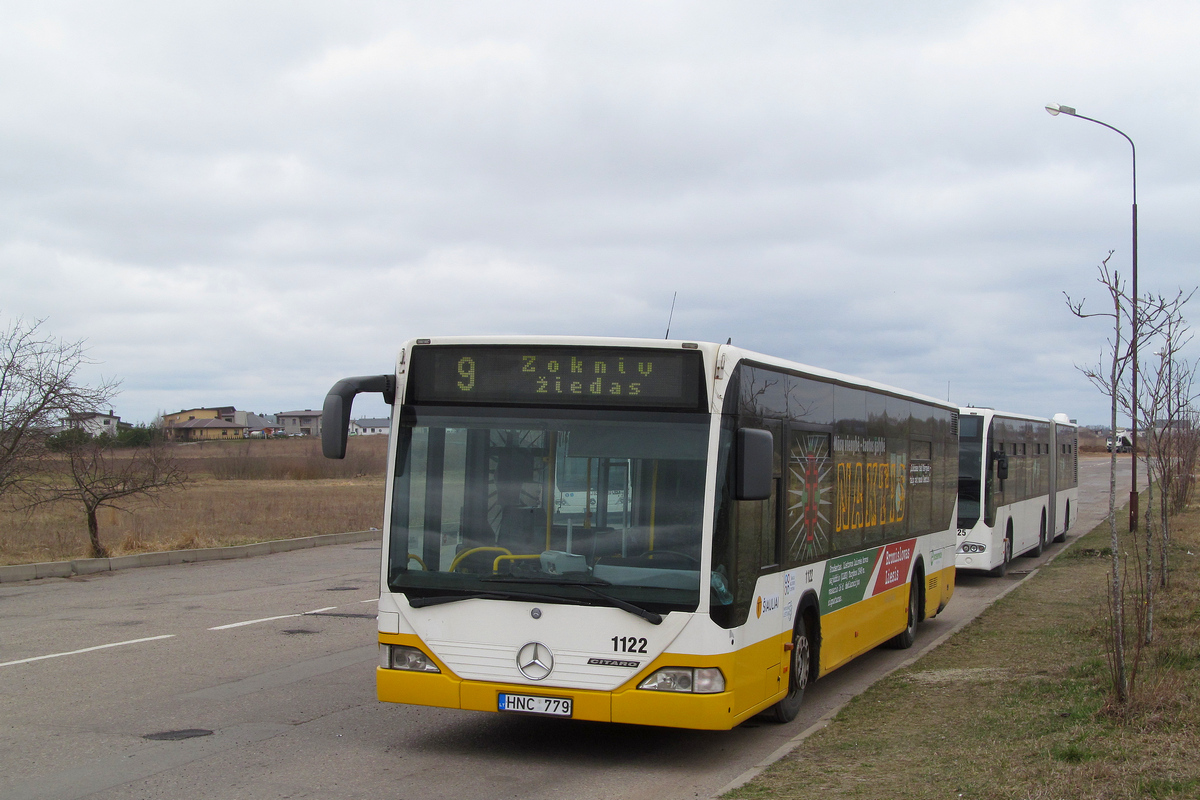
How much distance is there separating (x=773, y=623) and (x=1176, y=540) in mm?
20274

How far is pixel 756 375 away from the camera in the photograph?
768 centimetres

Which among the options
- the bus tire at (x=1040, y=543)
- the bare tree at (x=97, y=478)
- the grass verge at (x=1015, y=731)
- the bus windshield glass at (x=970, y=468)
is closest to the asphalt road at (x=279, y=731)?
the grass verge at (x=1015, y=731)

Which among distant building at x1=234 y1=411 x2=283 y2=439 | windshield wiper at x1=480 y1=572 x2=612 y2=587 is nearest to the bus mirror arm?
windshield wiper at x1=480 y1=572 x2=612 y2=587

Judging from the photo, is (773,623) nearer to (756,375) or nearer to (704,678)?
(704,678)

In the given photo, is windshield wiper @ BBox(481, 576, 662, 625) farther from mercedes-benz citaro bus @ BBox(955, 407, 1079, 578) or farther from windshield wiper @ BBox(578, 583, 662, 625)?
mercedes-benz citaro bus @ BBox(955, 407, 1079, 578)

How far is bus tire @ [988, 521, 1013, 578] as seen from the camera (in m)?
21.4

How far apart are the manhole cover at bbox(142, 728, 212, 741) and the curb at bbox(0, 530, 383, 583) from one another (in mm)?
8176

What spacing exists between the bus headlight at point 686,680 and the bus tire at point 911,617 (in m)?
5.94

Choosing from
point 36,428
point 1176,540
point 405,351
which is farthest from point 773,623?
point 1176,540

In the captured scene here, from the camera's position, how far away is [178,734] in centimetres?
786

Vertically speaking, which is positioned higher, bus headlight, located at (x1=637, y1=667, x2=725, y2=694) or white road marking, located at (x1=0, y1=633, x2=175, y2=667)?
bus headlight, located at (x1=637, y1=667, x2=725, y2=694)

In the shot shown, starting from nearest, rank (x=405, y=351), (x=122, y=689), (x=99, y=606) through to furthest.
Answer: (x=405, y=351)
(x=122, y=689)
(x=99, y=606)

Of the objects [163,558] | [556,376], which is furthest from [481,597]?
[163,558]

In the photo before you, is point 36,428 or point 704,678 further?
point 36,428
